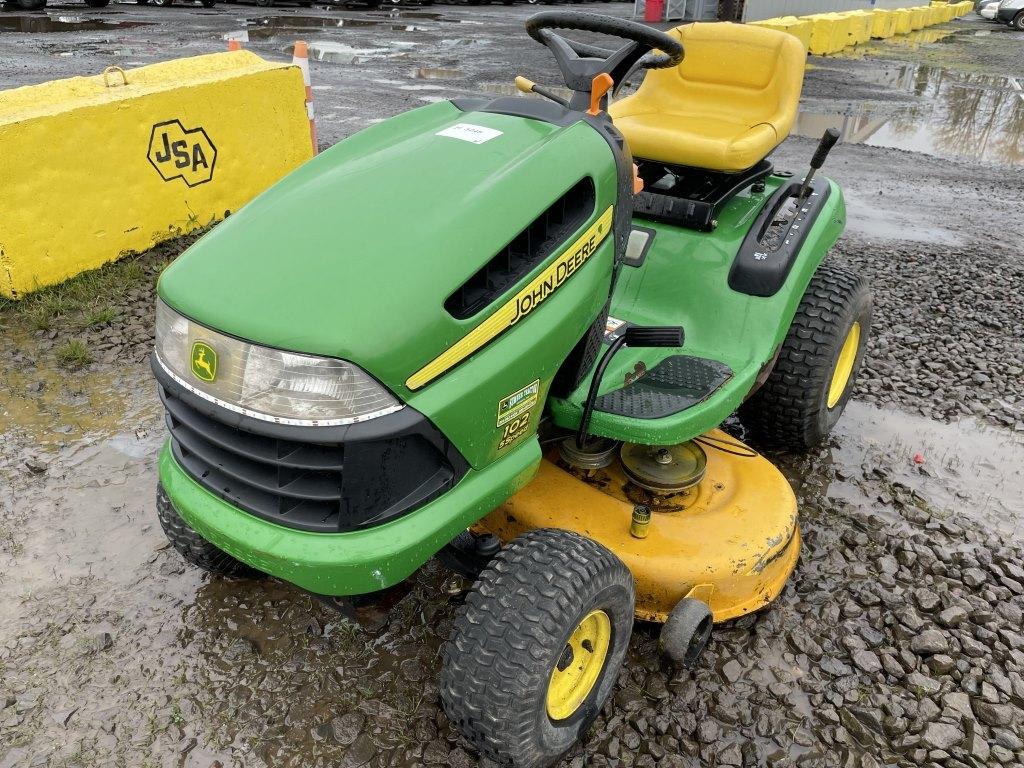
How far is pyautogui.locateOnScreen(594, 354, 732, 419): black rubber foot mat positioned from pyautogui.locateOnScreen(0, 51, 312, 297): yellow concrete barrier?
315 cm

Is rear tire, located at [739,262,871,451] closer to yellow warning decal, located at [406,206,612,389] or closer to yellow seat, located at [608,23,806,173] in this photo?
yellow seat, located at [608,23,806,173]

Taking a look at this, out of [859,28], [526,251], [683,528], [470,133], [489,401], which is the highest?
[470,133]

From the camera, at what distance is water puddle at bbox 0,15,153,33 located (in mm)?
12242

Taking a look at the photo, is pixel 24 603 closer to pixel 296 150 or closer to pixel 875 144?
pixel 296 150

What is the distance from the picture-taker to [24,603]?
7.34ft

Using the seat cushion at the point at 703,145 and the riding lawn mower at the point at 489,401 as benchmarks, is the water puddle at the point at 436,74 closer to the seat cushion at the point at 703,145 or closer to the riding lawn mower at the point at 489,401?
the seat cushion at the point at 703,145

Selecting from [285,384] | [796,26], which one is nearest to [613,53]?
[285,384]

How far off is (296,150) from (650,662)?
4.14 m

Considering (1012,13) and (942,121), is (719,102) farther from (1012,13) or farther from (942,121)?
(1012,13)

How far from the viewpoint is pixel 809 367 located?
2.62 m

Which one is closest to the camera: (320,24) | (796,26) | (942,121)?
(942,121)

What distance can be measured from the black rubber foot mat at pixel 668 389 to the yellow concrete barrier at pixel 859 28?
14.7m

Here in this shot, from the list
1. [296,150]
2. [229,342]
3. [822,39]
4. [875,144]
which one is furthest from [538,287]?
[822,39]

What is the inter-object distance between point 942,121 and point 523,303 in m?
8.91
